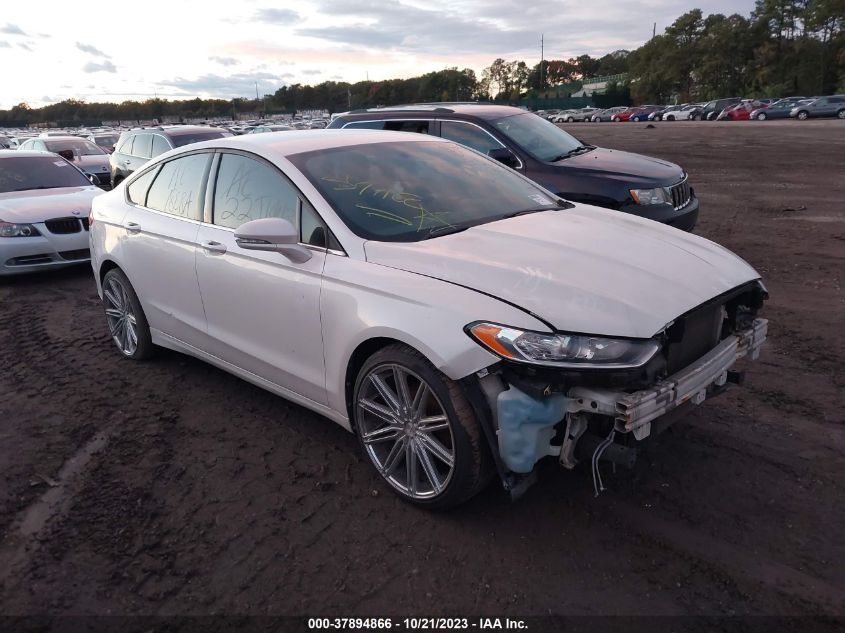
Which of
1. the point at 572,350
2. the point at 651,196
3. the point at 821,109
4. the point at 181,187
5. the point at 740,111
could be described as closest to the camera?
the point at 572,350

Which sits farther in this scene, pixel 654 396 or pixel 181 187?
pixel 181 187

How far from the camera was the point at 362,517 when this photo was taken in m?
3.22

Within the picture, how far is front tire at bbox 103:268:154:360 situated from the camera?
16.8 feet

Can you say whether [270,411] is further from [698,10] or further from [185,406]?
[698,10]

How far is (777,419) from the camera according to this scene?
3924mm

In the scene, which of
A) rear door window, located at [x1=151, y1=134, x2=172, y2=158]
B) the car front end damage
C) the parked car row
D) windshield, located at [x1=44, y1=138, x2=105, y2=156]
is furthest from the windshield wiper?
windshield, located at [x1=44, y1=138, x2=105, y2=156]

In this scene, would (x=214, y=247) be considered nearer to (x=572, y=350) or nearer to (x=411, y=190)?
(x=411, y=190)

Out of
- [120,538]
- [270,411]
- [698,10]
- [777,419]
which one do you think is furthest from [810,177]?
[698,10]

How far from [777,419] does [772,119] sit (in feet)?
168

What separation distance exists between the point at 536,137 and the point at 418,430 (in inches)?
222

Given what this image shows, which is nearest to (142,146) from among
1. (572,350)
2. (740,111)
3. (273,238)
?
(273,238)

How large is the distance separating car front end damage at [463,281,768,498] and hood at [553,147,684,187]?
14.1ft

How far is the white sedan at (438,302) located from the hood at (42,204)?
14.5 feet

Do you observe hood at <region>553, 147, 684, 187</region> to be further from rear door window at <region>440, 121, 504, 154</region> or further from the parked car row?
the parked car row
